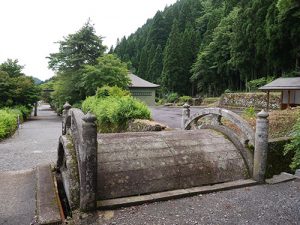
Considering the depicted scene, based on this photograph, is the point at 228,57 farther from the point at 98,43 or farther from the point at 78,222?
the point at 78,222

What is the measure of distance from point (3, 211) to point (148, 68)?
1790 inches

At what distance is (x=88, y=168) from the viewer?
4.18 m

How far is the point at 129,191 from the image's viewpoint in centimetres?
460

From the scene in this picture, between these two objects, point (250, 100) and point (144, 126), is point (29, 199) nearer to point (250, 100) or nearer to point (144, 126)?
point (144, 126)

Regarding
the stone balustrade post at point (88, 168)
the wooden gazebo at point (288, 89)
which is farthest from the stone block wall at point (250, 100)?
the stone balustrade post at point (88, 168)

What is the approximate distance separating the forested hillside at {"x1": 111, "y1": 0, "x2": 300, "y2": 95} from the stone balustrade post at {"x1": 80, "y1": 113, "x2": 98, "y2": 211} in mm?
16393

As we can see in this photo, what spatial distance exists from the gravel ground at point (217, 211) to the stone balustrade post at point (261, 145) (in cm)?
50

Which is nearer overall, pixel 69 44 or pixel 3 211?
pixel 3 211

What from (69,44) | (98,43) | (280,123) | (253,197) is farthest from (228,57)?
(253,197)

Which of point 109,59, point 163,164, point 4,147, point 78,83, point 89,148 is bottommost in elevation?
point 4,147

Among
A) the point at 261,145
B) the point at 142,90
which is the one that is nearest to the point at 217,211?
the point at 261,145

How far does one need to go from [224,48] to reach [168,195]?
108 ft

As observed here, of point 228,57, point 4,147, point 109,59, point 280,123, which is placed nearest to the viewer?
point 280,123

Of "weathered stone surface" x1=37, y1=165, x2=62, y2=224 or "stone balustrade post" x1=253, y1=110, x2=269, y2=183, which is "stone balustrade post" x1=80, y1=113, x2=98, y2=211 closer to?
"weathered stone surface" x1=37, y1=165, x2=62, y2=224
